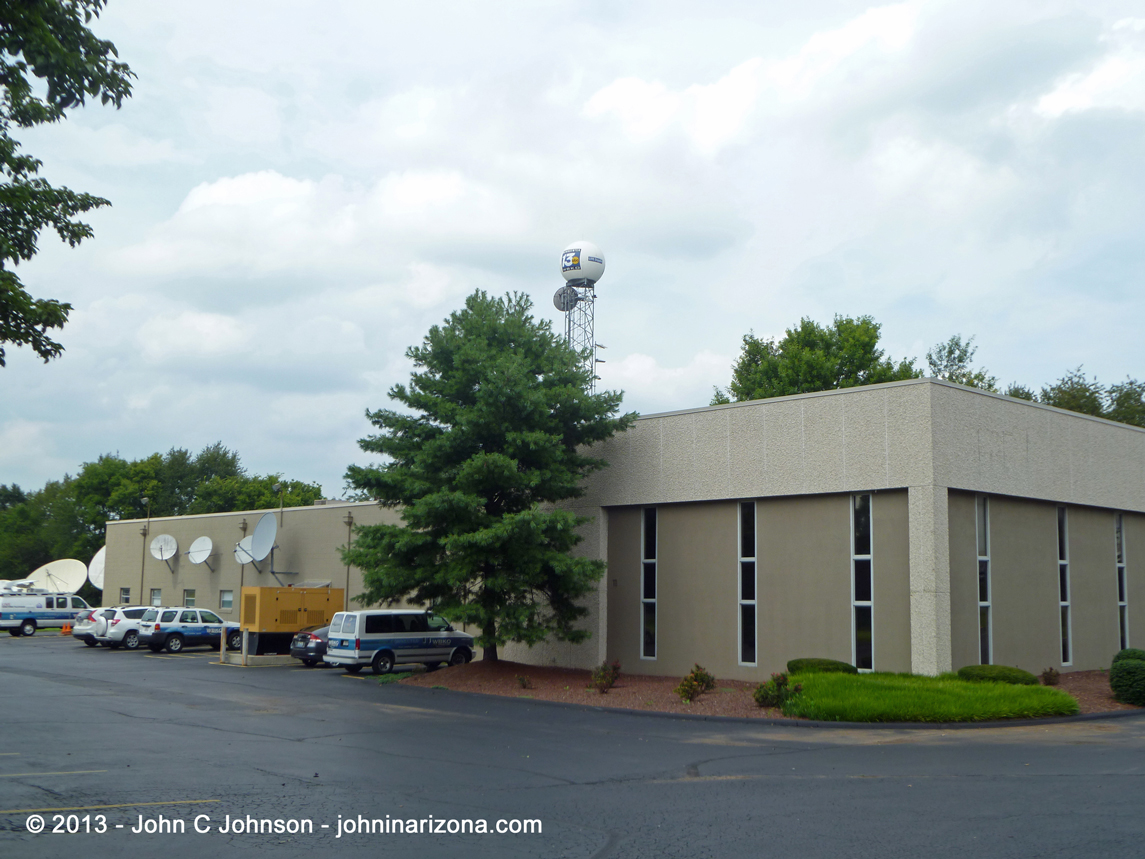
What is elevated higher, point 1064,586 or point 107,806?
point 1064,586

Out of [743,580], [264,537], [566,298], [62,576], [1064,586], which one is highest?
[566,298]

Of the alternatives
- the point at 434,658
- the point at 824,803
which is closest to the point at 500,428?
the point at 434,658

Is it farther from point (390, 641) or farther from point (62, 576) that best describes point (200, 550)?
point (390, 641)

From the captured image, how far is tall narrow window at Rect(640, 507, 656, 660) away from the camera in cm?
2736

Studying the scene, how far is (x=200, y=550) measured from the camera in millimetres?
46844

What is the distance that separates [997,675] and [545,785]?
494 inches

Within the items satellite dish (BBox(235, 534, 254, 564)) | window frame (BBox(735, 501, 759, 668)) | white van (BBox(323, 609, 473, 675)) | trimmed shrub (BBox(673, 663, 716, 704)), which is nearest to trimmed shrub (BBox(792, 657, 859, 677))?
trimmed shrub (BBox(673, 663, 716, 704))

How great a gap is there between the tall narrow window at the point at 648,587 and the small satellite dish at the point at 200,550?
26513mm

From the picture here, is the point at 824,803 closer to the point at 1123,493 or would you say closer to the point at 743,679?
the point at 743,679

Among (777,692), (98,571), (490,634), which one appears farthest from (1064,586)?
(98,571)

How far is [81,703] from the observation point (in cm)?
2025

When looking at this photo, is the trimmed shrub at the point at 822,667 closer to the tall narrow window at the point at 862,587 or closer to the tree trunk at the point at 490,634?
the tall narrow window at the point at 862,587

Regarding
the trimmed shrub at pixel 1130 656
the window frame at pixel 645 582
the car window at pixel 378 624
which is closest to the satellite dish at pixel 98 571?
the car window at pixel 378 624

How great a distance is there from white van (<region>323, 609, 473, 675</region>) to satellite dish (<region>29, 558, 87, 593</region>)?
3642cm
